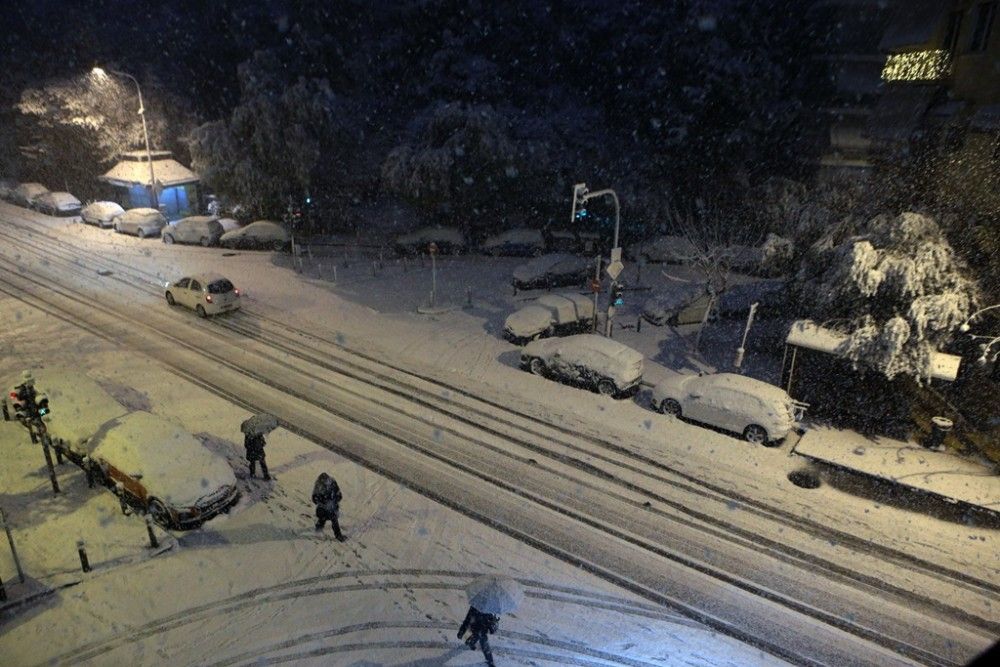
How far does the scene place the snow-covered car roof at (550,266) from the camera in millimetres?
26547

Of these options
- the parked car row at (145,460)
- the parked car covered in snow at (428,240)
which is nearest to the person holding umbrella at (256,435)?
the parked car row at (145,460)

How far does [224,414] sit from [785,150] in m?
29.7

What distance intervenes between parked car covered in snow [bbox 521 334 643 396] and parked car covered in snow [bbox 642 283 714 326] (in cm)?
530

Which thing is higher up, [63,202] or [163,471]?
[63,202]

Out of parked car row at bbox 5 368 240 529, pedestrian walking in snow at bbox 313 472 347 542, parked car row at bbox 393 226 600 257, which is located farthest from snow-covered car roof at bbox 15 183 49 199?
pedestrian walking in snow at bbox 313 472 347 542

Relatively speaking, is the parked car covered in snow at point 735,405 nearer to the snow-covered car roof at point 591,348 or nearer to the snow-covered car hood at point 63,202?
the snow-covered car roof at point 591,348

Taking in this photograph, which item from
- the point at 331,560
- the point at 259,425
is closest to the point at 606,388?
the point at 331,560

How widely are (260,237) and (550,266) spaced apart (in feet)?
53.7

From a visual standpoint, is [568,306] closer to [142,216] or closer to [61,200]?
[142,216]

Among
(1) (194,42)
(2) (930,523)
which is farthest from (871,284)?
(1) (194,42)

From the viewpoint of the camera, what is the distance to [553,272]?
2675cm

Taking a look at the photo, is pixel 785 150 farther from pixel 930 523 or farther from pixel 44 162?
pixel 44 162

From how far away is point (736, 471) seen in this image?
1418 cm

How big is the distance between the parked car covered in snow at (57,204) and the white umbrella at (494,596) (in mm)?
43551
